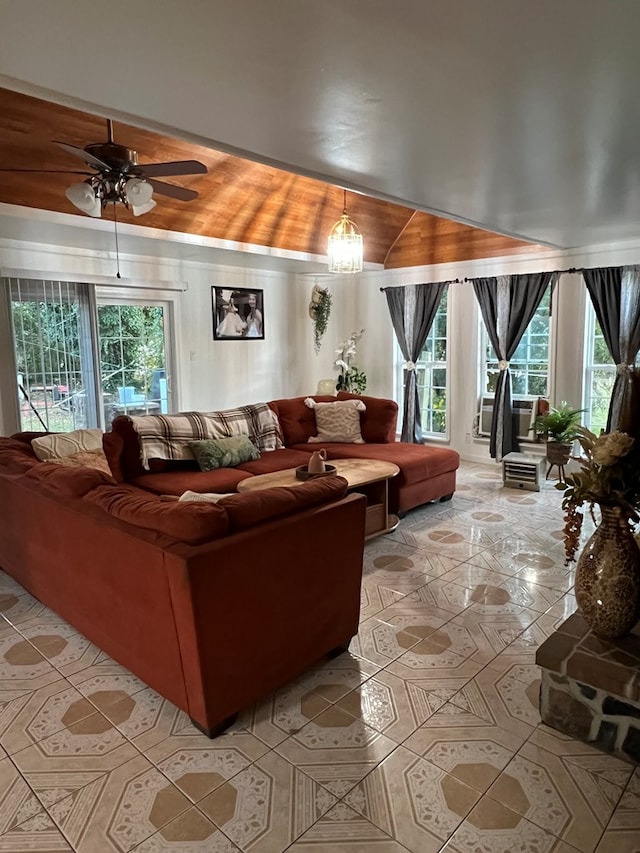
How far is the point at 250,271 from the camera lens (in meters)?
6.84

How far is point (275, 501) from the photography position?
234cm

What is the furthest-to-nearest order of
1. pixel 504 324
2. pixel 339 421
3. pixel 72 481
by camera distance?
pixel 504 324 → pixel 339 421 → pixel 72 481

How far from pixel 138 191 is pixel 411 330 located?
4.61 metres

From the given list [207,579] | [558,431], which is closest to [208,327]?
[558,431]

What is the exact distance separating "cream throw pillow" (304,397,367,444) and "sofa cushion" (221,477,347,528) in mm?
2776

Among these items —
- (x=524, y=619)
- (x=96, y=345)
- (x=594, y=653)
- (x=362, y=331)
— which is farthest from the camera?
(x=362, y=331)

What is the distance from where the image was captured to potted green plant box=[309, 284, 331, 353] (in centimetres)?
748

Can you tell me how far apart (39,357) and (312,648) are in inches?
158

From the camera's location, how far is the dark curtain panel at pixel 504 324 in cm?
614

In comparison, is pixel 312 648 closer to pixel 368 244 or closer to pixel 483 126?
pixel 483 126

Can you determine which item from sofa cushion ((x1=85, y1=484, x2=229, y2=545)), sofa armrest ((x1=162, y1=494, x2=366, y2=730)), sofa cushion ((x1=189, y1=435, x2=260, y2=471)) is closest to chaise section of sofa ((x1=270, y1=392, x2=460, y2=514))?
sofa cushion ((x1=189, y1=435, x2=260, y2=471))

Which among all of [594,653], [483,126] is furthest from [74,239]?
[594,653]

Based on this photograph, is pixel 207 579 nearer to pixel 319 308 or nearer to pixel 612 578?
pixel 612 578

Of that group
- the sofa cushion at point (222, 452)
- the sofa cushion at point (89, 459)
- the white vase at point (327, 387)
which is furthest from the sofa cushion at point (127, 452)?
the white vase at point (327, 387)
